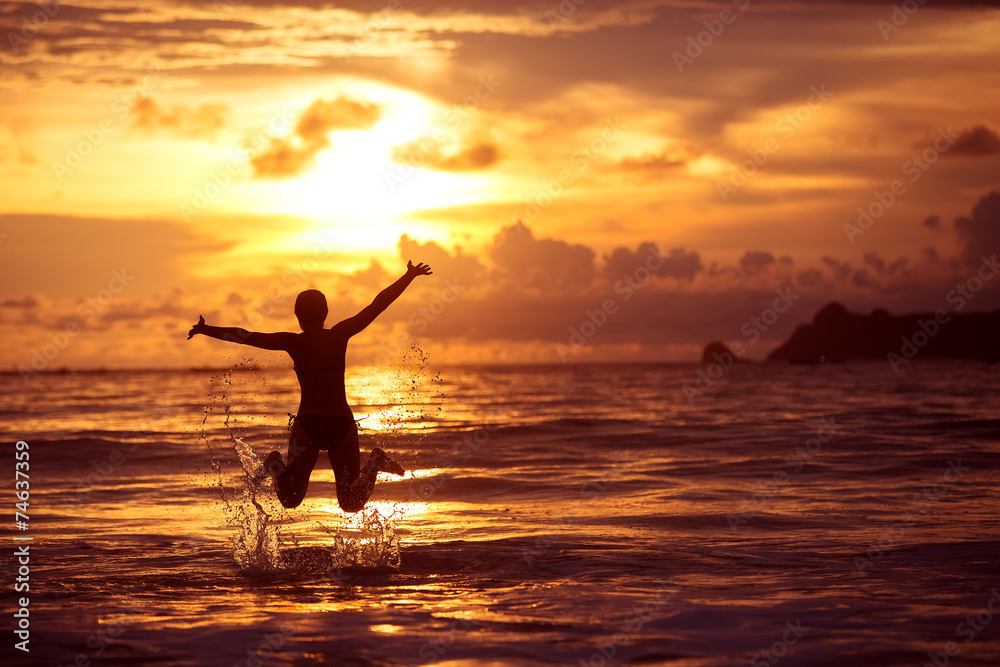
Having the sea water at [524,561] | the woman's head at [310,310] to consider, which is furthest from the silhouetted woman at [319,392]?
the sea water at [524,561]

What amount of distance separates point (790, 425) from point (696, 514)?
1842 cm

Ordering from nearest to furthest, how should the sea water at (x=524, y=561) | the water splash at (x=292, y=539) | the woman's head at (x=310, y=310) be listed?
the sea water at (x=524, y=561)
the woman's head at (x=310, y=310)
the water splash at (x=292, y=539)

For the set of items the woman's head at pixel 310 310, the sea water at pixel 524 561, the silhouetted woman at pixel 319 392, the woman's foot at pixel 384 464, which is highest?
the woman's head at pixel 310 310

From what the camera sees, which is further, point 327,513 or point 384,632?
point 327,513

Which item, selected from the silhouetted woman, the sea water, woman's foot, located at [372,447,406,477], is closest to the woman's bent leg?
the silhouetted woman

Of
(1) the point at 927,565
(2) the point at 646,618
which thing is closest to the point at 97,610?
(2) the point at 646,618

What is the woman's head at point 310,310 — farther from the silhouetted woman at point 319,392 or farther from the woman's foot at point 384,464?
the woman's foot at point 384,464

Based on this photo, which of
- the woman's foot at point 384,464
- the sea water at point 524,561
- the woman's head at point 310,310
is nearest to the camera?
the sea water at point 524,561

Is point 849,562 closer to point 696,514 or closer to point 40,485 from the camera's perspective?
point 696,514

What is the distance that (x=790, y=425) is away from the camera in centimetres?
2997

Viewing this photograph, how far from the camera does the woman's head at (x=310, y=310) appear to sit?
28.6 feet

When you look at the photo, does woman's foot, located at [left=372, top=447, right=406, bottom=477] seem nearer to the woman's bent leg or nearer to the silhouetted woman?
the silhouetted woman

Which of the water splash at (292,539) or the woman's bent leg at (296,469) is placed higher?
the woman's bent leg at (296,469)

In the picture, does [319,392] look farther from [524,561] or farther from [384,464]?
[524,561]
